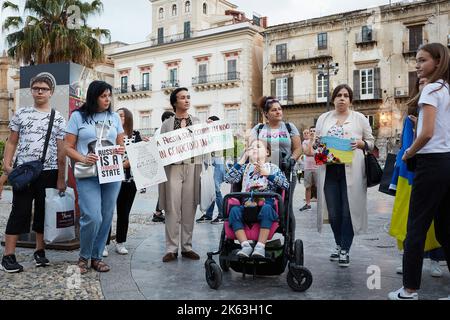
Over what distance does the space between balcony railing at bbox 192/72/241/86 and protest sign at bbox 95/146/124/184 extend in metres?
33.5

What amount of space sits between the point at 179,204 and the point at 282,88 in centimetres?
3162

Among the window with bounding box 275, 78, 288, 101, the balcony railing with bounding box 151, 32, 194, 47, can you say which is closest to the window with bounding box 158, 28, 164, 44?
the balcony railing with bounding box 151, 32, 194, 47

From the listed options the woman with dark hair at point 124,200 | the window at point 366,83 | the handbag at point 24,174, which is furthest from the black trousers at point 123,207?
the window at point 366,83

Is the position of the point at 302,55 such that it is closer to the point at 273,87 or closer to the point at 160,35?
the point at 273,87

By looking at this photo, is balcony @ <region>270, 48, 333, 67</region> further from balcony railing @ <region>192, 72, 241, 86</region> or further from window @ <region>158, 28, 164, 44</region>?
window @ <region>158, 28, 164, 44</region>

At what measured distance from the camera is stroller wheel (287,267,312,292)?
371cm

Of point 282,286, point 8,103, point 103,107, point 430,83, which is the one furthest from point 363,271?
point 8,103

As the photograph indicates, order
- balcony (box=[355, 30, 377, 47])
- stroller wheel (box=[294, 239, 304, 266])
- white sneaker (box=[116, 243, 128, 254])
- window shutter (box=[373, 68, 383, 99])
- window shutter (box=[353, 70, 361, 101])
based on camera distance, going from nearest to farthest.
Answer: stroller wheel (box=[294, 239, 304, 266]) → white sneaker (box=[116, 243, 128, 254]) → window shutter (box=[373, 68, 383, 99]) → balcony (box=[355, 30, 377, 47]) → window shutter (box=[353, 70, 361, 101])

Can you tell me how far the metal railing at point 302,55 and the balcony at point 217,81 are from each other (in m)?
3.37

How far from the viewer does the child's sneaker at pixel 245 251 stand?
385cm

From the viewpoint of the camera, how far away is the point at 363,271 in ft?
14.6

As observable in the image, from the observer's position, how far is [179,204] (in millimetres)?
5117

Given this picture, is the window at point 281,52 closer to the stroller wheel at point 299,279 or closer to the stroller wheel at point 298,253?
the stroller wheel at point 298,253
